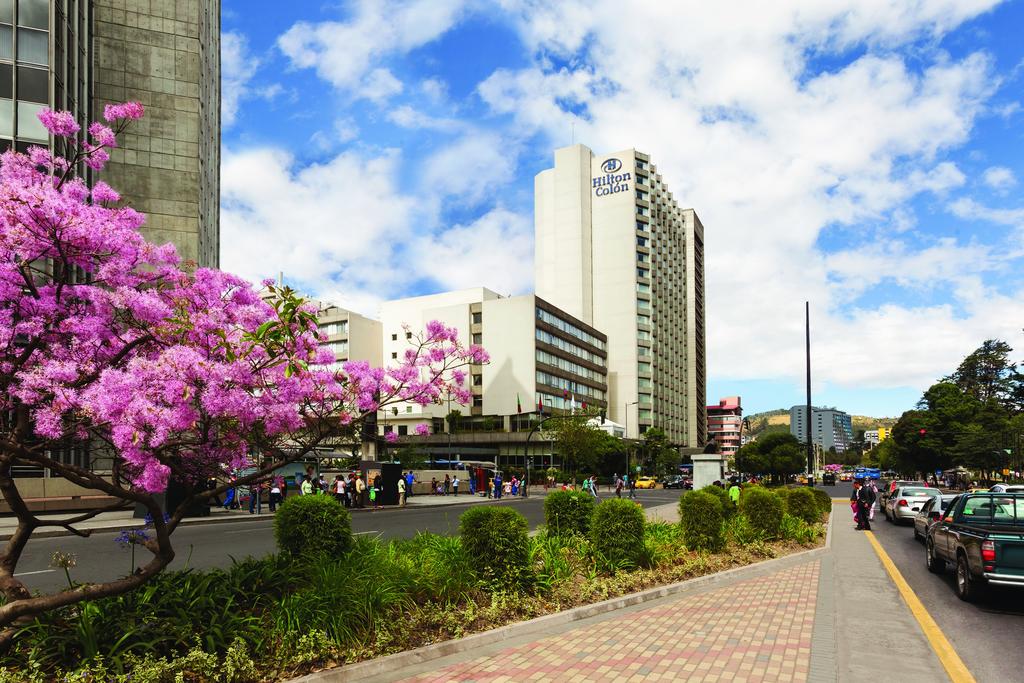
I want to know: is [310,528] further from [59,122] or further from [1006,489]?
[1006,489]

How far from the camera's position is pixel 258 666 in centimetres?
618

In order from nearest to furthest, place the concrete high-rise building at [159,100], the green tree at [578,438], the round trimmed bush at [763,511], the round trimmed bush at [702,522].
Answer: the round trimmed bush at [702,522] → the round trimmed bush at [763,511] → the concrete high-rise building at [159,100] → the green tree at [578,438]

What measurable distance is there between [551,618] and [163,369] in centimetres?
549

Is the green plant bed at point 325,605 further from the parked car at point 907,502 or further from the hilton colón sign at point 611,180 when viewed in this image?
the hilton colón sign at point 611,180

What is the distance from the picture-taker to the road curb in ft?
20.7

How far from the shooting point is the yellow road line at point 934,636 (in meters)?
6.72

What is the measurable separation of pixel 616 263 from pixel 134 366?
11491 cm

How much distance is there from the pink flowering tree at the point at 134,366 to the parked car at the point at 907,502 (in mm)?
22738

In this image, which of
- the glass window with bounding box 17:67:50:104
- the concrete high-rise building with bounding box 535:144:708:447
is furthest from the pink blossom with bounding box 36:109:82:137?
the concrete high-rise building with bounding box 535:144:708:447

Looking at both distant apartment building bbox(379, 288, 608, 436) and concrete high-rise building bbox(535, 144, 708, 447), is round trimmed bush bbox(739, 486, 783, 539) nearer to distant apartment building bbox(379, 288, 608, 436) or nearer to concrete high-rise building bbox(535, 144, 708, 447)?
distant apartment building bbox(379, 288, 608, 436)

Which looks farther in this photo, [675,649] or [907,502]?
A: [907,502]

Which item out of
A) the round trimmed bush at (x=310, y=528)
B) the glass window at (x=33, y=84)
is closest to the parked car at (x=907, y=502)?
the round trimmed bush at (x=310, y=528)

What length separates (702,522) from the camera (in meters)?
13.4

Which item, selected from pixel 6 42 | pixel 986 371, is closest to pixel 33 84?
pixel 6 42
